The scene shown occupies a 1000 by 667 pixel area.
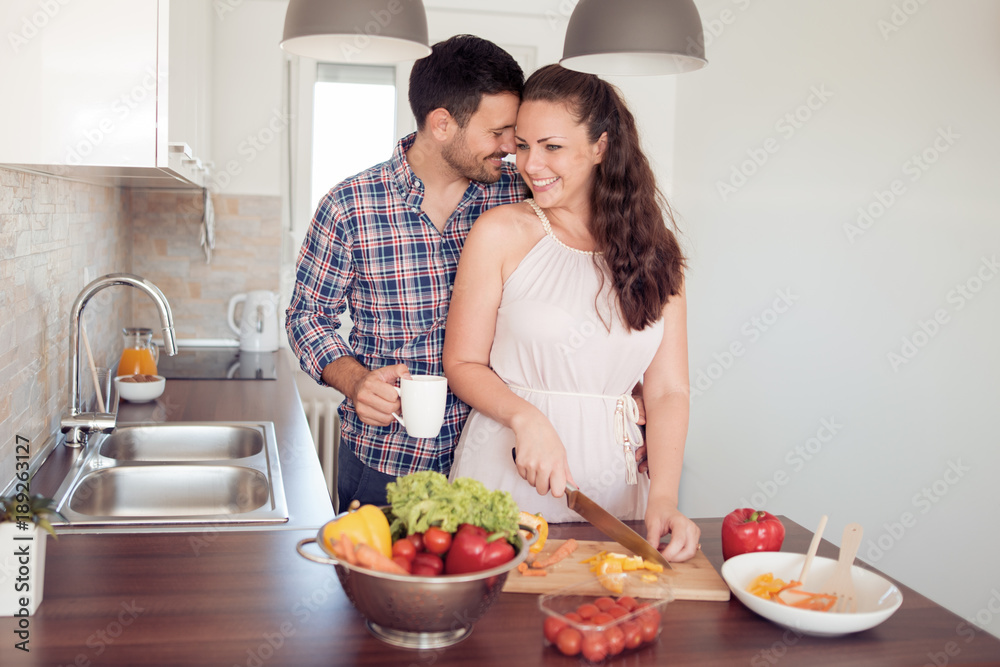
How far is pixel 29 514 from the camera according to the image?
3.33 feet

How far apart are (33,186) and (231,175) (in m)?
1.79

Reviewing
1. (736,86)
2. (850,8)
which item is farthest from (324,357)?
(736,86)

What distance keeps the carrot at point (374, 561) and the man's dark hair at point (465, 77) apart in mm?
1057

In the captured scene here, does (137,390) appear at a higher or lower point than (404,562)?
lower

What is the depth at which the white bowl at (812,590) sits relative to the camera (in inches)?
41.4

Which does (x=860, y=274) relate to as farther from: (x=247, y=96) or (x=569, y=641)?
(x=247, y=96)

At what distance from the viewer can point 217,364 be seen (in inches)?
123

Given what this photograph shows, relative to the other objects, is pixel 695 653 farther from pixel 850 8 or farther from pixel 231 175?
pixel 231 175

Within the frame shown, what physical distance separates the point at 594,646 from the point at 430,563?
20 centimetres
